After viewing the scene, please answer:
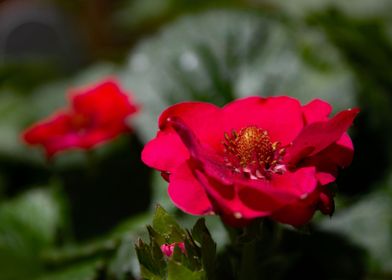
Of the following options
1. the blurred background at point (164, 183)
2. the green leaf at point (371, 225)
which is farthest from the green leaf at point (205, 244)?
the green leaf at point (371, 225)

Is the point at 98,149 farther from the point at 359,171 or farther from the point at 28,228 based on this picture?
the point at 359,171

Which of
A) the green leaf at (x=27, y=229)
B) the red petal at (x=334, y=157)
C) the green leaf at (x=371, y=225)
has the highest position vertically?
the red petal at (x=334, y=157)

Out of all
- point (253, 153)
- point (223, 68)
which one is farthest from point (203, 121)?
point (223, 68)

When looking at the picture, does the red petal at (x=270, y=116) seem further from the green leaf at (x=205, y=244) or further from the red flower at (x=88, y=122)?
the red flower at (x=88, y=122)

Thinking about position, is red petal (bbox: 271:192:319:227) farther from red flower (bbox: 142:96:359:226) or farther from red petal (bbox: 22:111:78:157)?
red petal (bbox: 22:111:78:157)

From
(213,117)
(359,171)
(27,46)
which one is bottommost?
(359,171)

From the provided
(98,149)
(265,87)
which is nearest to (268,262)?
(265,87)

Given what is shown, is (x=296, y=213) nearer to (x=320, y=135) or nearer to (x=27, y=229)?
(x=320, y=135)
